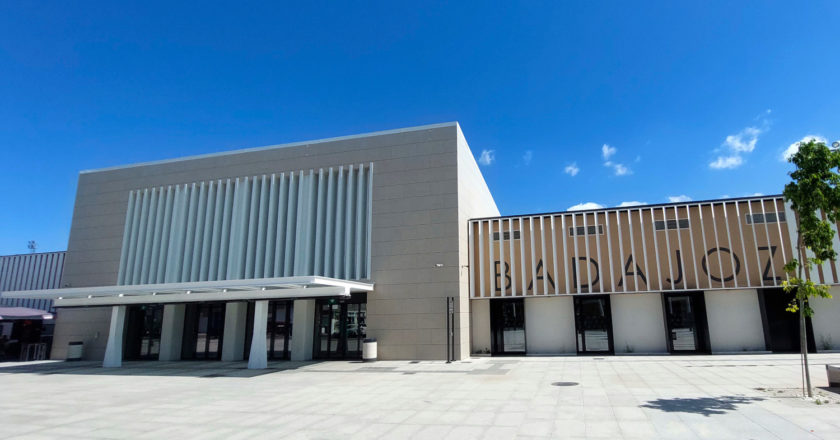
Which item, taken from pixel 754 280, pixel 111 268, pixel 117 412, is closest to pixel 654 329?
pixel 754 280

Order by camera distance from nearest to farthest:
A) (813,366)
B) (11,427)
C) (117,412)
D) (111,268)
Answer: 1. (11,427)
2. (117,412)
3. (813,366)
4. (111,268)

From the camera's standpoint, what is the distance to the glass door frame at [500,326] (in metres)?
22.0

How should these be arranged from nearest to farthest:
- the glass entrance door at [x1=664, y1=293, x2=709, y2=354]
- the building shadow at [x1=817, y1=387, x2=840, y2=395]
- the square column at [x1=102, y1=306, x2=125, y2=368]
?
the building shadow at [x1=817, y1=387, x2=840, y2=395]
the glass entrance door at [x1=664, y1=293, x2=709, y2=354]
the square column at [x1=102, y1=306, x2=125, y2=368]

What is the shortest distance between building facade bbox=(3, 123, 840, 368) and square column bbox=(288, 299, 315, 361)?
0.24 ft

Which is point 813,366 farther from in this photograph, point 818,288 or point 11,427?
point 11,427

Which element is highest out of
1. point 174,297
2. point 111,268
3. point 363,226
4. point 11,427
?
point 363,226

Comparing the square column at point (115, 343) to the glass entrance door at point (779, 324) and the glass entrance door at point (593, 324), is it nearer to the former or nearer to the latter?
the glass entrance door at point (593, 324)

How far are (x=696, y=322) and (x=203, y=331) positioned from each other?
76.3 ft

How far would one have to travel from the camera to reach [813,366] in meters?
14.7

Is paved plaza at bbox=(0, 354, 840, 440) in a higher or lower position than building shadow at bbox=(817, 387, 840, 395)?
lower

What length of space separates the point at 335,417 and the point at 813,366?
15.1 meters

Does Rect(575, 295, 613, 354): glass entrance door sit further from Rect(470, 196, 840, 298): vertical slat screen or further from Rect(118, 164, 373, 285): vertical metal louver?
Rect(118, 164, 373, 285): vertical metal louver

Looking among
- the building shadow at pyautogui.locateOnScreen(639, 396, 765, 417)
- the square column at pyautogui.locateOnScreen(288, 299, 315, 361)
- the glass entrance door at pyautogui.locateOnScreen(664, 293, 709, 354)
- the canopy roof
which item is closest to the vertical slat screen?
the glass entrance door at pyautogui.locateOnScreen(664, 293, 709, 354)

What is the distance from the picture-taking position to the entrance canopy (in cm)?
1730
